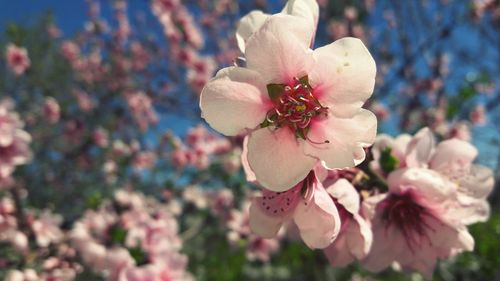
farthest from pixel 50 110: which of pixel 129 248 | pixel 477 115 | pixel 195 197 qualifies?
pixel 477 115

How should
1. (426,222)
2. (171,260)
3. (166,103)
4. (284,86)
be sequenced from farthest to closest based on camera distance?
(166,103) < (171,260) < (426,222) < (284,86)

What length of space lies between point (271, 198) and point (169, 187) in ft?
13.4

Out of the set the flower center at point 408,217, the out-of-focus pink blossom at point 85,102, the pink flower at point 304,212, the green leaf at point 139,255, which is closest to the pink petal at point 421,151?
the flower center at point 408,217

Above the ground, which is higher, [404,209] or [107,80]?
[107,80]

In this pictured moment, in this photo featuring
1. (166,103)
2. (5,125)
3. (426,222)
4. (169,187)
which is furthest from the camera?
(166,103)

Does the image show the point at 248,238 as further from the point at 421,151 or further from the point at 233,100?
the point at 233,100

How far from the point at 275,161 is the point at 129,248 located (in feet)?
4.59

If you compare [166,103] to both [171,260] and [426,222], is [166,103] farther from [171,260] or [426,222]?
[426,222]

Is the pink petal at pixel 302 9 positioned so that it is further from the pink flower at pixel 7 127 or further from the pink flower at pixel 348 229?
the pink flower at pixel 7 127

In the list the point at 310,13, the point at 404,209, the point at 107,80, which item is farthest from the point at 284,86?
the point at 107,80

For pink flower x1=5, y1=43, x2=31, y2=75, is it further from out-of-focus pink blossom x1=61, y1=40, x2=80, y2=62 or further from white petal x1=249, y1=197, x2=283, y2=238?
white petal x1=249, y1=197, x2=283, y2=238

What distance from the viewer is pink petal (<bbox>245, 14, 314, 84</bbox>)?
2.40ft

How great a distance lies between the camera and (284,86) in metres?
0.79

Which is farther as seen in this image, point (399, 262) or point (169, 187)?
point (169, 187)
